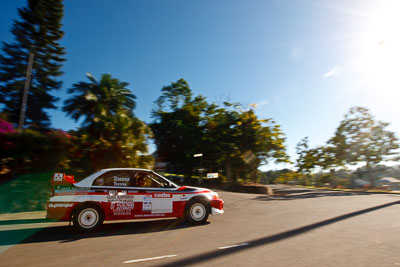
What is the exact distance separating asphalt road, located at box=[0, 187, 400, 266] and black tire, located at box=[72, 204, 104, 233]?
25cm

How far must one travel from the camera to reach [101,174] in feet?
22.8

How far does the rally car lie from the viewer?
6488mm

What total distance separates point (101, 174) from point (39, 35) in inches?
1370

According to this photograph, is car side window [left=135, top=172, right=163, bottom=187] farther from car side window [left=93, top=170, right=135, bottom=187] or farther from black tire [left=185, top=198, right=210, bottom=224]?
black tire [left=185, top=198, right=210, bottom=224]

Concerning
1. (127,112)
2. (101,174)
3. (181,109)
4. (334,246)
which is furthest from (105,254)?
(181,109)

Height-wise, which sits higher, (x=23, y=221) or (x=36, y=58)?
(x=36, y=58)

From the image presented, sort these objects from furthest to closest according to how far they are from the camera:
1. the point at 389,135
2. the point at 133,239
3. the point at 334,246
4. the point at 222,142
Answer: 1. the point at 389,135
2. the point at 222,142
3. the point at 133,239
4. the point at 334,246

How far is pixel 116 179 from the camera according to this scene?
23.0 ft

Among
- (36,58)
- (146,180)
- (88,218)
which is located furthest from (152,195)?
(36,58)

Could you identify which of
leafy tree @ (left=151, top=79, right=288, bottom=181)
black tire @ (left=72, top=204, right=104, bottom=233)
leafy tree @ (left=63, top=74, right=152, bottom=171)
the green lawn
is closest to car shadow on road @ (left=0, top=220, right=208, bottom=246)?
black tire @ (left=72, top=204, right=104, bottom=233)

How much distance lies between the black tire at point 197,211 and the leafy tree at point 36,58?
3152cm

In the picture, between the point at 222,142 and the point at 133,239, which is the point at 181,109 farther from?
the point at 133,239

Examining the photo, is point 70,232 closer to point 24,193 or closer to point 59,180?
point 59,180

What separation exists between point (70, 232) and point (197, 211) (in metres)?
3.51
